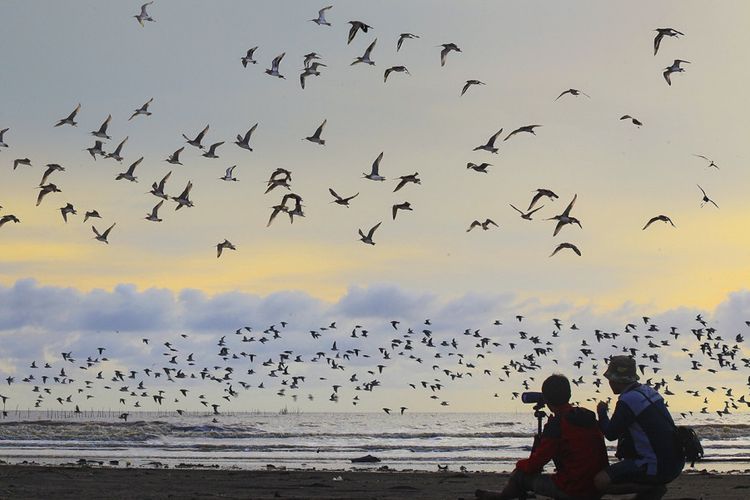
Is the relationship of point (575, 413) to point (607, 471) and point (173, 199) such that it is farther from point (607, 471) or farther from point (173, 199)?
point (173, 199)

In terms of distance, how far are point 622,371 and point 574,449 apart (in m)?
0.91

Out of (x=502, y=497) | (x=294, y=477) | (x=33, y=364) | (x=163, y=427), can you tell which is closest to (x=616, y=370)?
(x=502, y=497)

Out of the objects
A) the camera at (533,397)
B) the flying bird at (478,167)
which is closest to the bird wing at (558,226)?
the flying bird at (478,167)

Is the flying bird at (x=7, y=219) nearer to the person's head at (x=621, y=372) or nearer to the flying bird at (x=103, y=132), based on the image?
the flying bird at (x=103, y=132)

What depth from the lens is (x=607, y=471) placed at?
34.9ft

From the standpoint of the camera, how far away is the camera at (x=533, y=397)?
1081 cm

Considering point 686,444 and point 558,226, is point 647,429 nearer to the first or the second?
point 686,444

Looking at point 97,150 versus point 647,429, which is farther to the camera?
point 97,150

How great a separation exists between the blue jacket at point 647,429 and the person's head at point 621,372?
0.48ft

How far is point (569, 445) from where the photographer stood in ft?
35.2

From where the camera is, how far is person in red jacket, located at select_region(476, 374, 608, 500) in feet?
34.8

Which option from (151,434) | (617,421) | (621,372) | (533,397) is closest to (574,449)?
(617,421)

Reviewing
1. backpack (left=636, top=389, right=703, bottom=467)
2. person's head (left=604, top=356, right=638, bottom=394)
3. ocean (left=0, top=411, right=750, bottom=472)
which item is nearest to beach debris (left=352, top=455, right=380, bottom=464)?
ocean (left=0, top=411, right=750, bottom=472)

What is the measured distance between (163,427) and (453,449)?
29.6 metres
